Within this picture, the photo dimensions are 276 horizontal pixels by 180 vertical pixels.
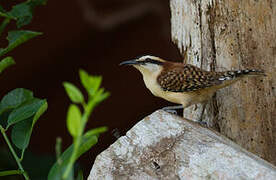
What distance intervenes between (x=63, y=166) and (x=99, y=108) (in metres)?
4.41

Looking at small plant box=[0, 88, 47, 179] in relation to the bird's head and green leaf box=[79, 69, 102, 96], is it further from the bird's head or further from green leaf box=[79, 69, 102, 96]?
the bird's head

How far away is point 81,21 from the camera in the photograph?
5.16 meters

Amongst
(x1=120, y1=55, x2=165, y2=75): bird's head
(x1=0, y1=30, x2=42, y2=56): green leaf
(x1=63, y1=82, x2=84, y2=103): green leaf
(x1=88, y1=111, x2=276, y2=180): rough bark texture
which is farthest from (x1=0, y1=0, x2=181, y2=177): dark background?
(x1=63, y1=82, x2=84, y2=103): green leaf

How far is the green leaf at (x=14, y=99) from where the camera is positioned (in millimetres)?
2094

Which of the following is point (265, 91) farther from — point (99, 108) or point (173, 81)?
point (99, 108)

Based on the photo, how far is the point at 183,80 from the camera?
297 centimetres

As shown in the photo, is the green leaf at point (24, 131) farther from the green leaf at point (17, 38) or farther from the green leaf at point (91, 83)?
the green leaf at point (91, 83)

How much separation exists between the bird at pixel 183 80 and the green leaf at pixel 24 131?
119cm

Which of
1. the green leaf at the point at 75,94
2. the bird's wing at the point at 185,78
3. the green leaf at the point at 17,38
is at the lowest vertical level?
the bird's wing at the point at 185,78

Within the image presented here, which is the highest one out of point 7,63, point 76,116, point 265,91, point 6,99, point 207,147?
point 76,116

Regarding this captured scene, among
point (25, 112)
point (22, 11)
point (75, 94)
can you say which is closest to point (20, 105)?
point (25, 112)

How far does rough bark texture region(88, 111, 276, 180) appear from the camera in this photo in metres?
1.71

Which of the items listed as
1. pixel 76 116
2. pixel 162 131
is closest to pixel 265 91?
pixel 162 131

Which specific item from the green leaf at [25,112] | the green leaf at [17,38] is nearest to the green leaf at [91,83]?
the green leaf at [25,112]
